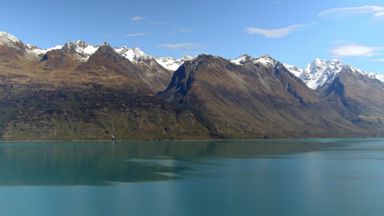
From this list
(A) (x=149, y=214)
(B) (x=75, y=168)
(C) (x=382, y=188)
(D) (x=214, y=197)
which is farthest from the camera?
(B) (x=75, y=168)

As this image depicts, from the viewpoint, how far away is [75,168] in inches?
6718

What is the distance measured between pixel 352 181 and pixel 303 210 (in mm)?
52728

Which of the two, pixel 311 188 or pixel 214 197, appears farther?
pixel 311 188

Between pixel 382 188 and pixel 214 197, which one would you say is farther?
pixel 382 188

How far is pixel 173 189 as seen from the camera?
12006 cm

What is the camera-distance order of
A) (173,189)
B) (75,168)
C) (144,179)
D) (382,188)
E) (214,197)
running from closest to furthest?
1. (214,197)
2. (173,189)
3. (382,188)
4. (144,179)
5. (75,168)

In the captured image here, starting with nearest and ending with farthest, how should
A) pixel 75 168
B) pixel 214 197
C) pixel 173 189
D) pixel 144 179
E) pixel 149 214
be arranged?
pixel 149 214 < pixel 214 197 < pixel 173 189 < pixel 144 179 < pixel 75 168

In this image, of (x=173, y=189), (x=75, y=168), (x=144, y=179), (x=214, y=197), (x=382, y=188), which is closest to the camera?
(x=214, y=197)

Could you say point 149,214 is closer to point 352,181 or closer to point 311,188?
point 311,188

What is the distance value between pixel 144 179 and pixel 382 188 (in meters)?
62.3

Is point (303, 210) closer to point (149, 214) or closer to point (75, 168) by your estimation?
point (149, 214)

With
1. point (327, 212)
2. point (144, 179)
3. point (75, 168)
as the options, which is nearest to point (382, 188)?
point (327, 212)

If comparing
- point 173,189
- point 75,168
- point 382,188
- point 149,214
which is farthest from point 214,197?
point 75,168

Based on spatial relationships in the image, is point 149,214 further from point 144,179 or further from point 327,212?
point 144,179
